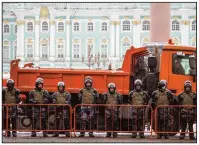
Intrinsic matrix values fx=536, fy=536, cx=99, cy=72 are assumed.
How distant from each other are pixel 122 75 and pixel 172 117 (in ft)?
6.73

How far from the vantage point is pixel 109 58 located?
55.3 meters

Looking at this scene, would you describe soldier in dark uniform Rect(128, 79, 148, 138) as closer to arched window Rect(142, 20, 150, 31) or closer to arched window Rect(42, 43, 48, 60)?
arched window Rect(42, 43, 48, 60)

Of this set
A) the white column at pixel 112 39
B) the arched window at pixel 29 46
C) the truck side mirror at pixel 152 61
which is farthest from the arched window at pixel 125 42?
the truck side mirror at pixel 152 61

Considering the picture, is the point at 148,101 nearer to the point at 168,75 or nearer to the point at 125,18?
the point at 168,75

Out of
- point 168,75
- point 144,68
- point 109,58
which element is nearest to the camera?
point 168,75

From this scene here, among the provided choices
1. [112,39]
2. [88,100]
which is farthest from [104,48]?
[88,100]

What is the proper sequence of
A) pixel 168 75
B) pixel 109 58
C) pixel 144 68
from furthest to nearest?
pixel 109 58 < pixel 144 68 < pixel 168 75

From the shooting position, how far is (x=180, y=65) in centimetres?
1150

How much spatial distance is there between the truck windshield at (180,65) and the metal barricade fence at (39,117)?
260cm

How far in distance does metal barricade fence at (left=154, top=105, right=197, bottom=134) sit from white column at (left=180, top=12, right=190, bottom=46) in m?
44.7

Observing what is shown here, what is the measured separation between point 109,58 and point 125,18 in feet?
18.1

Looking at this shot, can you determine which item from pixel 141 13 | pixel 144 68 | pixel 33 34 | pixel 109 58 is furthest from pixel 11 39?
pixel 144 68

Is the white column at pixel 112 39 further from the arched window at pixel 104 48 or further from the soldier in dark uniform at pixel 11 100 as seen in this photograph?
Answer: the soldier in dark uniform at pixel 11 100

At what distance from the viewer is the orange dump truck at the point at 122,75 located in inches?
450
